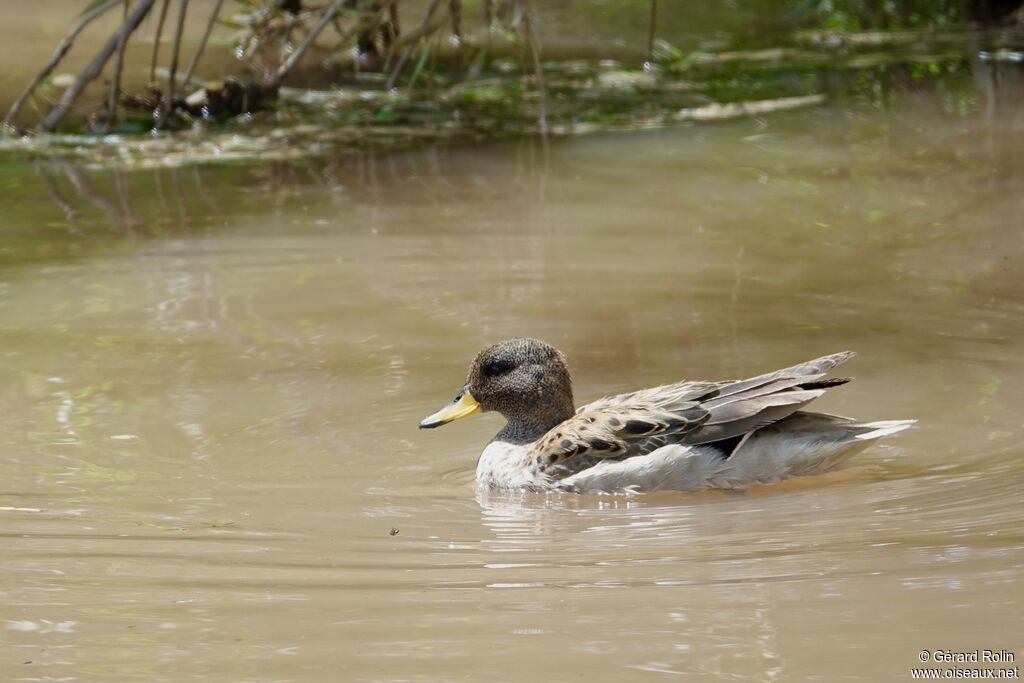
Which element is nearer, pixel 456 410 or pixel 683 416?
pixel 683 416

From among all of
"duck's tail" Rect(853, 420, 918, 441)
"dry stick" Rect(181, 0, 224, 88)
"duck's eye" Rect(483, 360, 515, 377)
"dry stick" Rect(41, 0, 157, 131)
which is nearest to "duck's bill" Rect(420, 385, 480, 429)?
"duck's eye" Rect(483, 360, 515, 377)

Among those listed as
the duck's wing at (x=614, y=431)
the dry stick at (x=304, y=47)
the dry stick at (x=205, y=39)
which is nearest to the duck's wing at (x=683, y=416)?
the duck's wing at (x=614, y=431)

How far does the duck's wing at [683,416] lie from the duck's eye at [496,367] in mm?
453

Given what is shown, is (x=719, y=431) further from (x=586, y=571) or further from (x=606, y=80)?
(x=606, y=80)

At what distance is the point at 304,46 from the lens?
13.2 m

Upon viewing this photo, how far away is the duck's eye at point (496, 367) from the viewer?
6.93 m

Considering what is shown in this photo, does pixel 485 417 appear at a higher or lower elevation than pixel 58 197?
lower

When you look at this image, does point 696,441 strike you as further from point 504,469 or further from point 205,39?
point 205,39

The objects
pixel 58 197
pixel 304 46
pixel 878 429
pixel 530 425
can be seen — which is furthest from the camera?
pixel 304 46

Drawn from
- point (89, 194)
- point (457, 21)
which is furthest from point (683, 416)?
point (457, 21)

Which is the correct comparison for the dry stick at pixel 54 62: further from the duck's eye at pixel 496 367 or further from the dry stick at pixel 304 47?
the duck's eye at pixel 496 367

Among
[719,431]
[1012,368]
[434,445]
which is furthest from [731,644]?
[1012,368]

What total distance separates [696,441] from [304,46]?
7.79 meters

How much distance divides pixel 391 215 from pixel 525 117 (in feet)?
12.3
